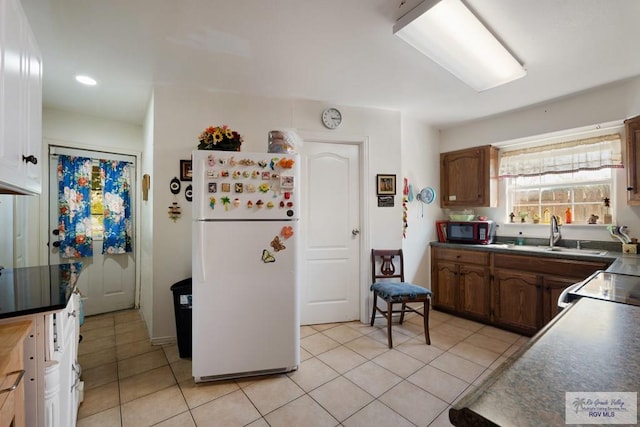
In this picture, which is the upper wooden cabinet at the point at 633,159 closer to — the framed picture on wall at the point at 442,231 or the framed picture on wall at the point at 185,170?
the framed picture on wall at the point at 442,231

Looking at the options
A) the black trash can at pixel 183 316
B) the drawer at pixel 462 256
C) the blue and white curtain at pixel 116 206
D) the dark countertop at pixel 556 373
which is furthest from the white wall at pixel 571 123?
the blue and white curtain at pixel 116 206

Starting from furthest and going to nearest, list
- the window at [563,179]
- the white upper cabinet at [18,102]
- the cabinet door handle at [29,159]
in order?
the window at [563,179] → the cabinet door handle at [29,159] → the white upper cabinet at [18,102]

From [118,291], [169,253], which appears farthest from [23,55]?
[118,291]

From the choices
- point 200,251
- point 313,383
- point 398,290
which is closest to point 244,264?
point 200,251

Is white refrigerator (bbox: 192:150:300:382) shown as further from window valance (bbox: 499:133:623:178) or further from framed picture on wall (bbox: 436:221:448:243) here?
window valance (bbox: 499:133:623:178)

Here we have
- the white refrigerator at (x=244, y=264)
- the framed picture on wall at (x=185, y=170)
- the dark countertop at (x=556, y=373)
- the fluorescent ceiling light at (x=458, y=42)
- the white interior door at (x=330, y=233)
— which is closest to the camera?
the dark countertop at (x=556, y=373)

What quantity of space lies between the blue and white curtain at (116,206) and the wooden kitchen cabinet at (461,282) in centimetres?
387

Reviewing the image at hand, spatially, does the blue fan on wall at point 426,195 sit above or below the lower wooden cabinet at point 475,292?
above

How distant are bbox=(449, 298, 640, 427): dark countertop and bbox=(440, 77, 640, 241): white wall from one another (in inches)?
96.6

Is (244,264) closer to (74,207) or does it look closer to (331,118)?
(331,118)

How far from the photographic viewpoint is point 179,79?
7.62ft

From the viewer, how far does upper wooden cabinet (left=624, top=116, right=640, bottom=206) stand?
2.23 m

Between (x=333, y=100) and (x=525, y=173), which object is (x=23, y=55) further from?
(x=525, y=173)

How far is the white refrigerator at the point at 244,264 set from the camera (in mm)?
1854
